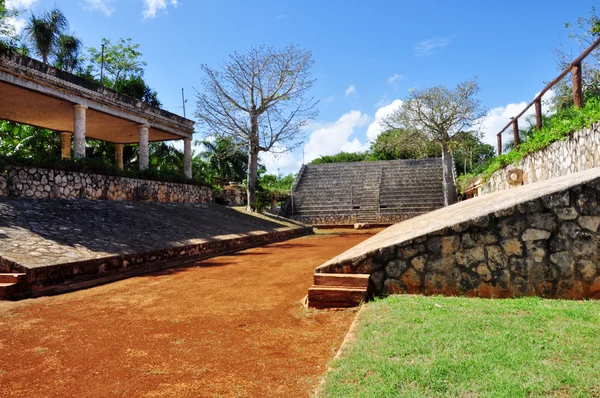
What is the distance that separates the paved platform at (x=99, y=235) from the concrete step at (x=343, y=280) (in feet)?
13.2

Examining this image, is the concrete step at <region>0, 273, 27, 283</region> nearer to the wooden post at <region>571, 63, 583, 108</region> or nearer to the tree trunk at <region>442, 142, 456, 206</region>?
the wooden post at <region>571, 63, 583, 108</region>

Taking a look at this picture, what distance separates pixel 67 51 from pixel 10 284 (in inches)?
1080

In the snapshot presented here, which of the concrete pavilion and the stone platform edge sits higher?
the concrete pavilion

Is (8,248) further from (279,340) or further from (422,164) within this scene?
(422,164)

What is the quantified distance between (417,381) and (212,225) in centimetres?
1119

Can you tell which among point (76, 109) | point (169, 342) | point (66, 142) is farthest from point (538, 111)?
point (66, 142)

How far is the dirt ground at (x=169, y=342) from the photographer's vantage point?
8.54ft

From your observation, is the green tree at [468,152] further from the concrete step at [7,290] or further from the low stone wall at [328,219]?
the concrete step at [7,290]

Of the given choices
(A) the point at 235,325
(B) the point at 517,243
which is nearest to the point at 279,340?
(A) the point at 235,325

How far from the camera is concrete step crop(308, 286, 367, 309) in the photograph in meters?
4.12

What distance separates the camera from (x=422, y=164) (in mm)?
24031

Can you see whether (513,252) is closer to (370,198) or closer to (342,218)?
(342,218)

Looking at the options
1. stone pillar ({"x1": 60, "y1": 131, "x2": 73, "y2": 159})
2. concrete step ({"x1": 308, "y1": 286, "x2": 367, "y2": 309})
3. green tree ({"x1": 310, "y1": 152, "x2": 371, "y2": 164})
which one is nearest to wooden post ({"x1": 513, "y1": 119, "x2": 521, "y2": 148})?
concrete step ({"x1": 308, "y1": 286, "x2": 367, "y2": 309})

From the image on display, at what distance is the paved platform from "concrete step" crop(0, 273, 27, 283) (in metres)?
0.09
